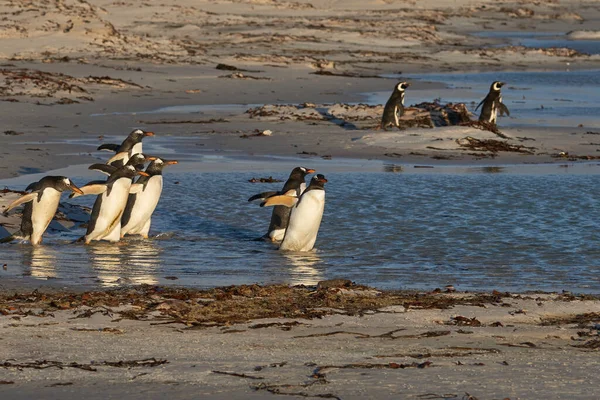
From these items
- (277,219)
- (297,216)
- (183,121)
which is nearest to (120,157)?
(277,219)

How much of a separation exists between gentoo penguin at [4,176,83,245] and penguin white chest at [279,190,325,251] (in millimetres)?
1806

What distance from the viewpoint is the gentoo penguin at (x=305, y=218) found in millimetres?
9508

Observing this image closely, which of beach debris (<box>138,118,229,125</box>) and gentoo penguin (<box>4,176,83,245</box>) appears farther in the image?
beach debris (<box>138,118,229,125</box>)

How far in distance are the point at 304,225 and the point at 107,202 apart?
5.59 feet

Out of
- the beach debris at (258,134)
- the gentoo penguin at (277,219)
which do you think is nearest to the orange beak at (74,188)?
the gentoo penguin at (277,219)

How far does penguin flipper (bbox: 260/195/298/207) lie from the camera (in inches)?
383

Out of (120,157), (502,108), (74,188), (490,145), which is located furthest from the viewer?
(502,108)

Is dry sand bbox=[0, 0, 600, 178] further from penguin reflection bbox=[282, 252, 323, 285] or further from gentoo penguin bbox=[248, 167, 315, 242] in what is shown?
penguin reflection bbox=[282, 252, 323, 285]

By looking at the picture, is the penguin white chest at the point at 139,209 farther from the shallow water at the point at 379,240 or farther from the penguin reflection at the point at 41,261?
the penguin reflection at the point at 41,261

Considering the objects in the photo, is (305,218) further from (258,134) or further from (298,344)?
(258,134)

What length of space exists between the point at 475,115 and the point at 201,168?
8.50 m

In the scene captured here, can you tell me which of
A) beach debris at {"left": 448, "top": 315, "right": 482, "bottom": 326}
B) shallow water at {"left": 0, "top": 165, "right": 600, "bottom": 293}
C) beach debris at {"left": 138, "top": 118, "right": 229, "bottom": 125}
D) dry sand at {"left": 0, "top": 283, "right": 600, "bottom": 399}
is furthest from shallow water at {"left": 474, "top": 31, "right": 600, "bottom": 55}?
beach debris at {"left": 448, "top": 315, "right": 482, "bottom": 326}

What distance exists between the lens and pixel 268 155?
15.7 meters

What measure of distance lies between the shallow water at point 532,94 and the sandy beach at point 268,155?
22 centimetres
